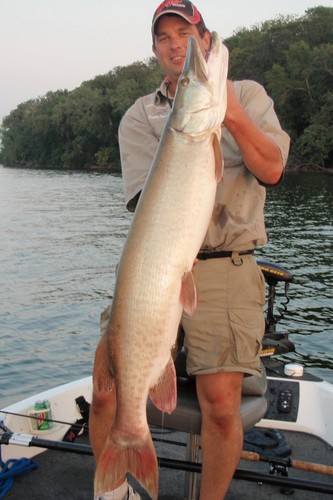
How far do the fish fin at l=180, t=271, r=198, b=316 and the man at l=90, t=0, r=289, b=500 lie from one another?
535 millimetres

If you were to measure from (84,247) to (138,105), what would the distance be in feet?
51.6

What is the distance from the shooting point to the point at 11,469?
445cm

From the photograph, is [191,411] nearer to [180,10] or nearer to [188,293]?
[188,293]

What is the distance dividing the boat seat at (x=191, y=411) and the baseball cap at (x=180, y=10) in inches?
76.0

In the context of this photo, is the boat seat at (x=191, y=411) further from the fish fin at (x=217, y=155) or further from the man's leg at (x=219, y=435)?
the fish fin at (x=217, y=155)

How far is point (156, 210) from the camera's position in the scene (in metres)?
2.97

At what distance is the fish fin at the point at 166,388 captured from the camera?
3146 mm

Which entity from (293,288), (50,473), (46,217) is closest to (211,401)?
→ (50,473)

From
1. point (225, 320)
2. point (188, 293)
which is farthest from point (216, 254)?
point (188, 293)

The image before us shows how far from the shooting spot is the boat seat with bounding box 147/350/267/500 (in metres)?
3.60

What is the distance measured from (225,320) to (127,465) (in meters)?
0.95

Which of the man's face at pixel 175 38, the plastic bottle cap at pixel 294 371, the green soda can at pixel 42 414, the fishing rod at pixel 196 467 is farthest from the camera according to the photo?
the plastic bottle cap at pixel 294 371

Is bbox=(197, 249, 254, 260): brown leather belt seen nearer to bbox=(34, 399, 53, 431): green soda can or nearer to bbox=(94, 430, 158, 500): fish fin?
bbox=(94, 430, 158, 500): fish fin

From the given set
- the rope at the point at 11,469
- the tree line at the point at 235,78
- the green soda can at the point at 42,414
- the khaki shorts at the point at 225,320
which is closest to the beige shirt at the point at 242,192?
the khaki shorts at the point at 225,320
